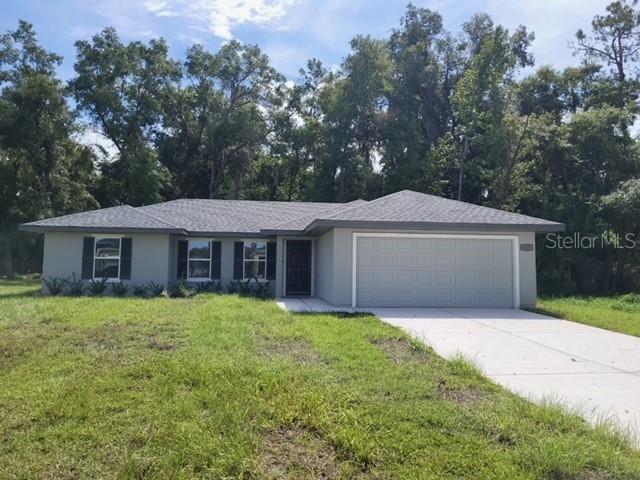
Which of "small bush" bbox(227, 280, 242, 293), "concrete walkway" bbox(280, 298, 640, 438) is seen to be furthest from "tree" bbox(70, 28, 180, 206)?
"concrete walkway" bbox(280, 298, 640, 438)

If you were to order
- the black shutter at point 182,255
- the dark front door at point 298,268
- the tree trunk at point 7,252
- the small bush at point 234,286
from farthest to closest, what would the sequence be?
the tree trunk at point 7,252 < the black shutter at point 182,255 < the dark front door at point 298,268 < the small bush at point 234,286

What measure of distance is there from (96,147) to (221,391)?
2924 cm

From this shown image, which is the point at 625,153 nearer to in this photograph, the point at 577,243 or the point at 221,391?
the point at 577,243

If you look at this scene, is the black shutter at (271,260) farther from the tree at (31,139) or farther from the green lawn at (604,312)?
the tree at (31,139)

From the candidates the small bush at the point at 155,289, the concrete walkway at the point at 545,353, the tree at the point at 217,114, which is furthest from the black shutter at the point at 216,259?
the tree at the point at 217,114

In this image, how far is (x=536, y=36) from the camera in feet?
106

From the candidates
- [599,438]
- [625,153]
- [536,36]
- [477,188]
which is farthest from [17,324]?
[536,36]

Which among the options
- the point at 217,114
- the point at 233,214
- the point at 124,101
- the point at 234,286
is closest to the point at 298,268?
the point at 234,286

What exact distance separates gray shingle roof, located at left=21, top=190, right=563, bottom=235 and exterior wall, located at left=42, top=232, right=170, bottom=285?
0.57 m

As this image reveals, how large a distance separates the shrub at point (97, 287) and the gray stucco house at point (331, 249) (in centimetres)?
47

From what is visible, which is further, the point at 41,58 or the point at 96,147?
the point at 96,147

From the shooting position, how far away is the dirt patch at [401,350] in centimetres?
631

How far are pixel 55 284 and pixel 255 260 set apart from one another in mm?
6356

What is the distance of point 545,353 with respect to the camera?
22.9 feet
